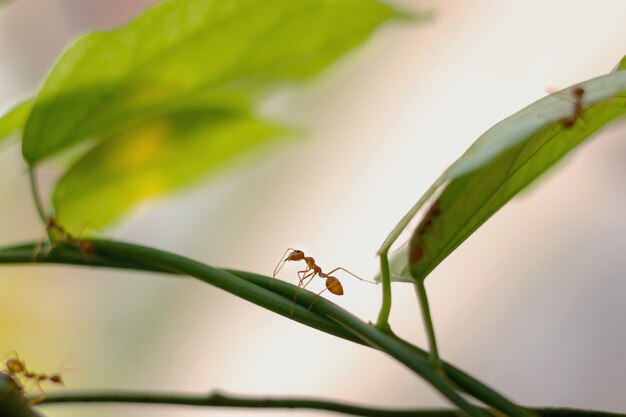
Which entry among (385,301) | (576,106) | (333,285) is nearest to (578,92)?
(576,106)

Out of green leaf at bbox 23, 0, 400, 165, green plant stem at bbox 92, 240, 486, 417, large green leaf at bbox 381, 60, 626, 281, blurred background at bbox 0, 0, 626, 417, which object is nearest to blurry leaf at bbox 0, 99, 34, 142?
green leaf at bbox 23, 0, 400, 165

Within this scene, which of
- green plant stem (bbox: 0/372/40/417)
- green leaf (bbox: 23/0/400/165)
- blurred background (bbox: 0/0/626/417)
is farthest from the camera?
blurred background (bbox: 0/0/626/417)

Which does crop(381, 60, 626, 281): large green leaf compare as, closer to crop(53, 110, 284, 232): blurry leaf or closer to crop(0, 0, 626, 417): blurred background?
crop(53, 110, 284, 232): blurry leaf

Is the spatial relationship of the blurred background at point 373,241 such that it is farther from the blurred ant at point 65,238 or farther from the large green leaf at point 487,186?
the large green leaf at point 487,186

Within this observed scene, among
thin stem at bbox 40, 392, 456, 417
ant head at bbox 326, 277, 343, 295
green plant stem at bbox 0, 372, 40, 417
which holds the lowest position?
thin stem at bbox 40, 392, 456, 417

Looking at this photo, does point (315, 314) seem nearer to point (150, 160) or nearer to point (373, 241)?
point (150, 160)

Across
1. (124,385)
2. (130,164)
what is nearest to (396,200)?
(124,385)

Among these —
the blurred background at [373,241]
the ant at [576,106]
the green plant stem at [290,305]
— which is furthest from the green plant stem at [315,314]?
the blurred background at [373,241]

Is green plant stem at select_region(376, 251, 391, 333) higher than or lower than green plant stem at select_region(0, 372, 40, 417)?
higher
